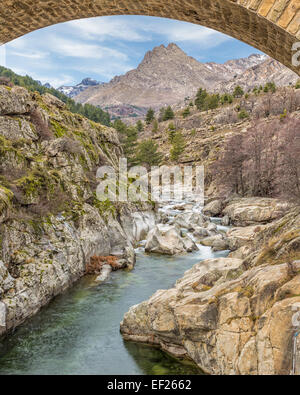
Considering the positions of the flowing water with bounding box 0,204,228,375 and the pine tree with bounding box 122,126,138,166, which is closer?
the flowing water with bounding box 0,204,228,375

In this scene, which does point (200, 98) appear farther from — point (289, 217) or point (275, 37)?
point (275, 37)

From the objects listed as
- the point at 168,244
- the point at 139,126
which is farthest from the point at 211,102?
the point at 168,244

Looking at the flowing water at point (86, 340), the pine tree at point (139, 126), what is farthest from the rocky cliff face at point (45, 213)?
the pine tree at point (139, 126)

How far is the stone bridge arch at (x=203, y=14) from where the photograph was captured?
3.60 metres

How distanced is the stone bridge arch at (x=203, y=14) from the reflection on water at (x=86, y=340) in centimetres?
711

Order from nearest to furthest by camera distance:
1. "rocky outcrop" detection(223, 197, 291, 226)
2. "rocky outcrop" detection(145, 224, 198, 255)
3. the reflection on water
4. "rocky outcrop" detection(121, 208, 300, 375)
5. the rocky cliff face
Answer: "rocky outcrop" detection(121, 208, 300, 375), the reflection on water, the rocky cliff face, "rocky outcrop" detection(145, 224, 198, 255), "rocky outcrop" detection(223, 197, 291, 226)

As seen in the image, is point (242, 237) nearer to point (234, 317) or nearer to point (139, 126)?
point (234, 317)

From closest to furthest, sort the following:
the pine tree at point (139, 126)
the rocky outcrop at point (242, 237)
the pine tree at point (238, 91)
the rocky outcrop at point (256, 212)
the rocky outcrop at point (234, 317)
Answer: the rocky outcrop at point (234, 317) < the rocky outcrop at point (242, 237) < the rocky outcrop at point (256, 212) < the pine tree at point (238, 91) < the pine tree at point (139, 126)

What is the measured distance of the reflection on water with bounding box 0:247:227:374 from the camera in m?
7.82

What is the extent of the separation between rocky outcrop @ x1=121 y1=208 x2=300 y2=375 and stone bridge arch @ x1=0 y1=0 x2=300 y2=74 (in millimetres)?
4034

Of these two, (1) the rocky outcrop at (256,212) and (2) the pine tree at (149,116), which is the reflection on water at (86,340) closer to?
(1) the rocky outcrop at (256,212)

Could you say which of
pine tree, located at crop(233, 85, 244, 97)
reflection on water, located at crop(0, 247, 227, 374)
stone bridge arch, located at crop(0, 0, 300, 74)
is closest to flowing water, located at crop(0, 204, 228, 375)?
reflection on water, located at crop(0, 247, 227, 374)

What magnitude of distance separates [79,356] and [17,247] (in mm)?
5050

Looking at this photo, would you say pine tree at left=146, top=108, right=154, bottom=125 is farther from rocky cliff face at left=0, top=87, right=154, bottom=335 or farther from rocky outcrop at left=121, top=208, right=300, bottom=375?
rocky outcrop at left=121, top=208, right=300, bottom=375
